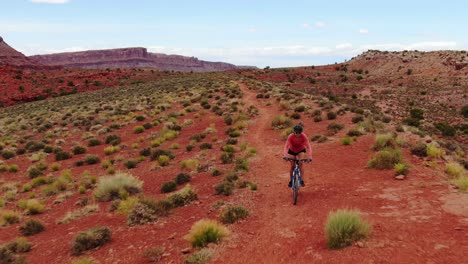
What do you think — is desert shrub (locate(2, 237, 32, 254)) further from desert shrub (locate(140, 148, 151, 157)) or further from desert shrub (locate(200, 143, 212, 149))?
desert shrub (locate(200, 143, 212, 149))

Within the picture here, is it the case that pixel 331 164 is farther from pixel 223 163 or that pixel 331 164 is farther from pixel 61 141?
pixel 61 141

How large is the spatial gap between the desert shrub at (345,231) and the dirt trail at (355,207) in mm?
180

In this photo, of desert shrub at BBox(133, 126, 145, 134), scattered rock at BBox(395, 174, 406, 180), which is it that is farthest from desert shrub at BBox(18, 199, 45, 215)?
desert shrub at BBox(133, 126, 145, 134)

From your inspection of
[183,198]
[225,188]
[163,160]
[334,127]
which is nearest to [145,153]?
[163,160]

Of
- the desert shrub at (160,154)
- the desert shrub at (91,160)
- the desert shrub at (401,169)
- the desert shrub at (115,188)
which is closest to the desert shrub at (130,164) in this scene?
the desert shrub at (160,154)

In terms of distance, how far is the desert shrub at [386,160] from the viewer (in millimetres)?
12062

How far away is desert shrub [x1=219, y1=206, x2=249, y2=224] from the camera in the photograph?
30.0ft

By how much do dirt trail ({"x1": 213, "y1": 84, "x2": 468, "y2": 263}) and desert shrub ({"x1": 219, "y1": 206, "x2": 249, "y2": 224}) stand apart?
260mm

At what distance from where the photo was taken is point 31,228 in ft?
34.3

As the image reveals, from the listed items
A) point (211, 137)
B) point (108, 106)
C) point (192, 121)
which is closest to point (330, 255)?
point (211, 137)

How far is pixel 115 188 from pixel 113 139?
11.9 metres

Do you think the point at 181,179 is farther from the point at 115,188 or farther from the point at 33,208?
the point at 33,208

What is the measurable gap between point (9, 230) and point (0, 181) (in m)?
7.78

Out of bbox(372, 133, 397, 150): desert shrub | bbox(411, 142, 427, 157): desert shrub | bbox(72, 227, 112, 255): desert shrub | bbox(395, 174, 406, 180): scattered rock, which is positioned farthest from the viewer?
bbox(372, 133, 397, 150): desert shrub
